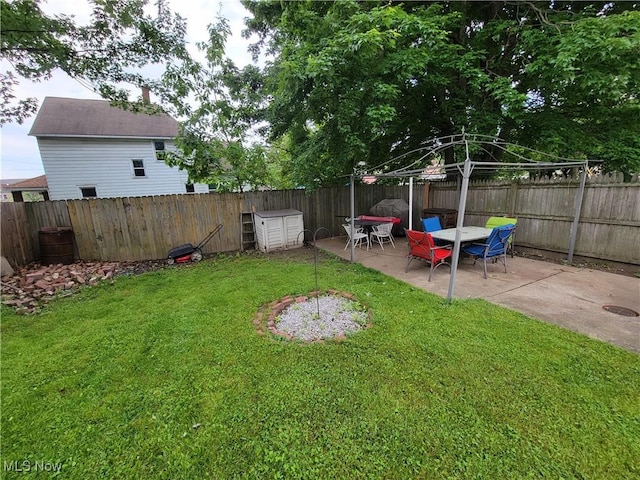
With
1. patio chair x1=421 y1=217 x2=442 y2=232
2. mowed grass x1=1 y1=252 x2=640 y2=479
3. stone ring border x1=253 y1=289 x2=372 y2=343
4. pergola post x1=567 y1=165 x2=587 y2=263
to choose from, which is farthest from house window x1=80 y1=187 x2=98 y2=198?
pergola post x1=567 y1=165 x2=587 y2=263

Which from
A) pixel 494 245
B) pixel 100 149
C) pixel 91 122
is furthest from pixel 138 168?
pixel 494 245

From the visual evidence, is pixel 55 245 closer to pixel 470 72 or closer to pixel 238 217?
pixel 238 217

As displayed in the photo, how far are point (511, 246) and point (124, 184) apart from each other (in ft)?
50.7

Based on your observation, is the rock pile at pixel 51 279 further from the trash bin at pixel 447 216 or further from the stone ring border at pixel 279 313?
the trash bin at pixel 447 216

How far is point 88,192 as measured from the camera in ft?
40.2

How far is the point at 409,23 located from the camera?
5.08 meters

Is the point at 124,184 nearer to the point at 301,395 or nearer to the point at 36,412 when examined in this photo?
the point at 36,412

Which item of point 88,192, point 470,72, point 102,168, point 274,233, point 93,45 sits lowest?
point 274,233

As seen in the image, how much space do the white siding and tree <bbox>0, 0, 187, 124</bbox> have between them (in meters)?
7.39

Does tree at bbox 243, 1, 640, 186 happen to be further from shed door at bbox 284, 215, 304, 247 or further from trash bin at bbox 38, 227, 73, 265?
trash bin at bbox 38, 227, 73, 265

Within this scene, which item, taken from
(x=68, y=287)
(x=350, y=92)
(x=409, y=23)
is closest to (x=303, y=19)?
(x=350, y=92)

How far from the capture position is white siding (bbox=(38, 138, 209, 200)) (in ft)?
37.9

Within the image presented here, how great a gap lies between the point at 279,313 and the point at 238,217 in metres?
4.51

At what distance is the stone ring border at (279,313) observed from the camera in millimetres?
3046
